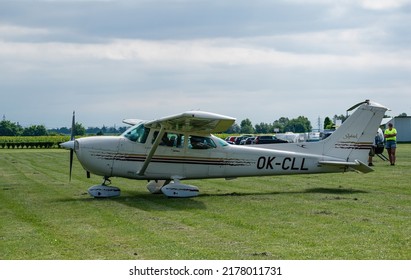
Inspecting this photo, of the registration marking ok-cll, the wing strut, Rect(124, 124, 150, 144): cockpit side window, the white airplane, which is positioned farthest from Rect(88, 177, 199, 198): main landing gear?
the registration marking ok-cll

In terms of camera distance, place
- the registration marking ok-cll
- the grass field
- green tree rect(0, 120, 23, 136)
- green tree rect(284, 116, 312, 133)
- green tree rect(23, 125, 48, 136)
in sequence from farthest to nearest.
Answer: green tree rect(284, 116, 312, 133), green tree rect(0, 120, 23, 136), green tree rect(23, 125, 48, 136), the registration marking ok-cll, the grass field

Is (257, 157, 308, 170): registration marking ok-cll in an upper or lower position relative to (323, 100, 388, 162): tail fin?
lower

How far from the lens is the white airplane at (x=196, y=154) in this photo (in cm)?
1569

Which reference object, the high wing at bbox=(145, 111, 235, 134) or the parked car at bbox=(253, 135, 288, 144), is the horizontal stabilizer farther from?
the parked car at bbox=(253, 135, 288, 144)

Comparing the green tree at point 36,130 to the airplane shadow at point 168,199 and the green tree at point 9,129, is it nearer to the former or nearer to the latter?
the green tree at point 9,129

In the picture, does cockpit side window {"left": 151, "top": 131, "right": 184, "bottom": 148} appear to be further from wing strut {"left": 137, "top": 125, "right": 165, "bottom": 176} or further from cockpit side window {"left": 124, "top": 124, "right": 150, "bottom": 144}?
wing strut {"left": 137, "top": 125, "right": 165, "bottom": 176}

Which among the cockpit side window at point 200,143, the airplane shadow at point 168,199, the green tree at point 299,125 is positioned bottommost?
the airplane shadow at point 168,199

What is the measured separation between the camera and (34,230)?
10.6m

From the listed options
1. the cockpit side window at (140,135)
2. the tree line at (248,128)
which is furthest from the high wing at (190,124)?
the tree line at (248,128)

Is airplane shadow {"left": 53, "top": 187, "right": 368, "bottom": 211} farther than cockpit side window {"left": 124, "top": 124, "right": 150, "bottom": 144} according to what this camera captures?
No

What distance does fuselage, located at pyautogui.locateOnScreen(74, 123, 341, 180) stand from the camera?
15.8 m

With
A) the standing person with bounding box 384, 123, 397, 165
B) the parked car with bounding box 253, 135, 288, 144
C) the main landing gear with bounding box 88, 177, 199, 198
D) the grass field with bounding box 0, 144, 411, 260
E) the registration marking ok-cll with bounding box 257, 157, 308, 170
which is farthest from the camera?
the parked car with bounding box 253, 135, 288, 144

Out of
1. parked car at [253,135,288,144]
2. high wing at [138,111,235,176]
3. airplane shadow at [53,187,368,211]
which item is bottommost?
airplane shadow at [53,187,368,211]

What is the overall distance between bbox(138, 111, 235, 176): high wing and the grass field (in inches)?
53.1
